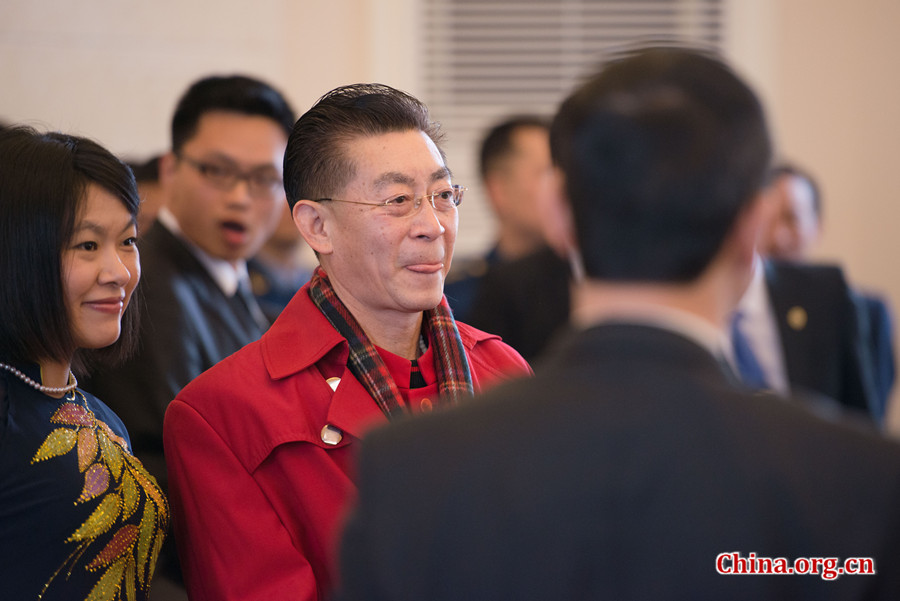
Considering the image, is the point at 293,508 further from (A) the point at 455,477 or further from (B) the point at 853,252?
(B) the point at 853,252

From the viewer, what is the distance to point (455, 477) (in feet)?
3.13

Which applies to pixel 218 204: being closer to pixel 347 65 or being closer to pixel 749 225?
pixel 749 225

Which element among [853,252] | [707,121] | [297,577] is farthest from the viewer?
[853,252]

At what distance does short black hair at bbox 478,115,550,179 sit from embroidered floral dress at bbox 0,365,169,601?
118 inches

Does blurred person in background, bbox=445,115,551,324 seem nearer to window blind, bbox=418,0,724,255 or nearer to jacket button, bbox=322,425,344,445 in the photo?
window blind, bbox=418,0,724,255

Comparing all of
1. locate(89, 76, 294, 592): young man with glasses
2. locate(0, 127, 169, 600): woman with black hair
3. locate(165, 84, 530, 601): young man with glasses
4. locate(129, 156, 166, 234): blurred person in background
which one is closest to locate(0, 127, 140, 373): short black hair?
locate(0, 127, 169, 600): woman with black hair

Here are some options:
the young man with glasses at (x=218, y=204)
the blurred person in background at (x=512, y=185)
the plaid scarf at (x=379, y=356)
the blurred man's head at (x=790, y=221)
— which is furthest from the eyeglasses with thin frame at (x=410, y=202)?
the blurred man's head at (x=790, y=221)

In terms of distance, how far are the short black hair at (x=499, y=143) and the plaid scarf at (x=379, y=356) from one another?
8.63 feet

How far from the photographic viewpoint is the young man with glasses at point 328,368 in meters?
1.66

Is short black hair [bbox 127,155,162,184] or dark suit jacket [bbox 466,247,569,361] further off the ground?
short black hair [bbox 127,155,162,184]

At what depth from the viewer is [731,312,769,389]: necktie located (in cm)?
288

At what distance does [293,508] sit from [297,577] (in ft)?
0.41

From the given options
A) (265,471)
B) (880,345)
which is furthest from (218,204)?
(880,345)

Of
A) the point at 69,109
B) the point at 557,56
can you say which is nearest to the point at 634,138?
the point at 69,109
